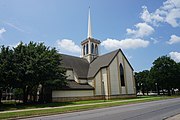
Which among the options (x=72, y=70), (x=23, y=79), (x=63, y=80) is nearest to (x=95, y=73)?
(x=72, y=70)

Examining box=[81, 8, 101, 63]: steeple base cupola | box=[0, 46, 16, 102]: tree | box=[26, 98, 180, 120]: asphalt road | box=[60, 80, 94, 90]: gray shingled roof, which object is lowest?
box=[26, 98, 180, 120]: asphalt road

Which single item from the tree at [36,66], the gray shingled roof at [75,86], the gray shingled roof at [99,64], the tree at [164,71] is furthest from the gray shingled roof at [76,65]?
the tree at [164,71]

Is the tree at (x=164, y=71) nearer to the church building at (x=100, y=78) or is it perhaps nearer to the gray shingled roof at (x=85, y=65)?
the church building at (x=100, y=78)

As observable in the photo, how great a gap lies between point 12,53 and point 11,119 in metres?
14.5

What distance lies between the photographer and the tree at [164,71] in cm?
5681

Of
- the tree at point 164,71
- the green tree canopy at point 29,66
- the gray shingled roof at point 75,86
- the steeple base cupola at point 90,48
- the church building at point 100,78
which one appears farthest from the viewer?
the tree at point 164,71

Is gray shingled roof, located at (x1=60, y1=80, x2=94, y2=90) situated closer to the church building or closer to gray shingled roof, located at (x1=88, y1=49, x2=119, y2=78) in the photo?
the church building

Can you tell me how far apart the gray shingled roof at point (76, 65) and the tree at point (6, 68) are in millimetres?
16845

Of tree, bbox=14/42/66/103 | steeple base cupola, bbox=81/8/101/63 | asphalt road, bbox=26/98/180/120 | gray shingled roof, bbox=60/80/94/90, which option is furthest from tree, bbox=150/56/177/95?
asphalt road, bbox=26/98/180/120

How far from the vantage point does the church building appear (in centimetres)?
3866

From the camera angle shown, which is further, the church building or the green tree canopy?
the church building

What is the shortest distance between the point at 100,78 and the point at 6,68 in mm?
22842

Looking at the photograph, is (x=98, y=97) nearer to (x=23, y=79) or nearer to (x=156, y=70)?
(x=23, y=79)

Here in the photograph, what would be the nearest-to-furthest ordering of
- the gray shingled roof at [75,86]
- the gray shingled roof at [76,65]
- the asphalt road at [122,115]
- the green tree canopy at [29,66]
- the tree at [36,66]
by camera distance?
1. the asphalt road at [122,115]
2. the green tree canopy at [29,66]
3. the tree at [36,66]
4. the gray shingled roof at [75,86]
5. the gray shingled roof at [76,65]
